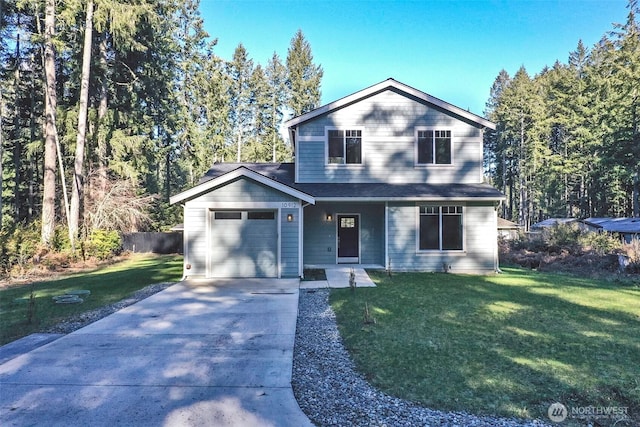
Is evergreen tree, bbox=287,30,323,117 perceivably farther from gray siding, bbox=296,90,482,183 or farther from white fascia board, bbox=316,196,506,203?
white fascia board, bbox=316,196,506,203

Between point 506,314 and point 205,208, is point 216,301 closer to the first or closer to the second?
point 205,208

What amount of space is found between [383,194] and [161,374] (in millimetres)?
8806

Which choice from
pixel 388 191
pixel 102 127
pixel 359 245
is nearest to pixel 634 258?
pixel 388 191

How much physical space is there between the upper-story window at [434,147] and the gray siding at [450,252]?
2.00 meters

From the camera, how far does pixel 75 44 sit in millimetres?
18000

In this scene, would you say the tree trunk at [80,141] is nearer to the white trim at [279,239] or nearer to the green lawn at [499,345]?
the white trim at [279,239]

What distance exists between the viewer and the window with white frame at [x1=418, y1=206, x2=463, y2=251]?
11.8 metres

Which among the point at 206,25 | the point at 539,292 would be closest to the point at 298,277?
the point at 539,292

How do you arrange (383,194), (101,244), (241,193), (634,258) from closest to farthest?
(241,193) < (634,258) < (383,194) < (101,244)

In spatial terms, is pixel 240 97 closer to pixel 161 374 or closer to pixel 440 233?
pixel 440 233

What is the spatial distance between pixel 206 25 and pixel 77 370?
31.1m

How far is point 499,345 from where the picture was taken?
16.1 ft

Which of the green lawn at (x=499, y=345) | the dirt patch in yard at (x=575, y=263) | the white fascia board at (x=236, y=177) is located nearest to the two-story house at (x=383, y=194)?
the white fascia board at (x=236, y=177)

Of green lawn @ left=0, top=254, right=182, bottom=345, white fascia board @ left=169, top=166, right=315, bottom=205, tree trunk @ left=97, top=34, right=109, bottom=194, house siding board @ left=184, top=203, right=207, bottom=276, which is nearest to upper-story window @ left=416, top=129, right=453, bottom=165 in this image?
white fascia board @ left=169, top=166, right=315, bottom=205
